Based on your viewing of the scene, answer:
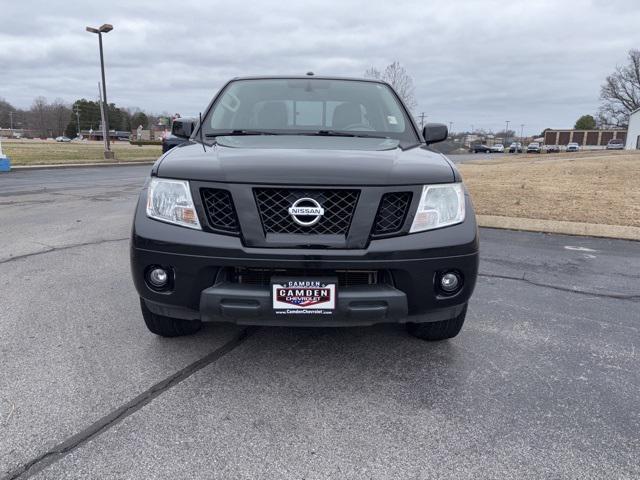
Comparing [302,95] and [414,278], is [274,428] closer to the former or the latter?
[414,278]

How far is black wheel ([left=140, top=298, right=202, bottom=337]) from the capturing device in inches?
116

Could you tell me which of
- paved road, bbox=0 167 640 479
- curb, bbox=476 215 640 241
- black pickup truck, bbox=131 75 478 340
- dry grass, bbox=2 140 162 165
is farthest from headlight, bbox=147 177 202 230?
dry grass, bbox=2 140 162 165

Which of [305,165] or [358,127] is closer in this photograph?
[305,165]

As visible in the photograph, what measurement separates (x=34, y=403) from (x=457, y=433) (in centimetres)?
198

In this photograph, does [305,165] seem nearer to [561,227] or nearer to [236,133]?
[236,133]

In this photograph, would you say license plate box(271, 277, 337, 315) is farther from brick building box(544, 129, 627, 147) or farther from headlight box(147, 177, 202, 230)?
brick building box(544, 129, 627, 147)

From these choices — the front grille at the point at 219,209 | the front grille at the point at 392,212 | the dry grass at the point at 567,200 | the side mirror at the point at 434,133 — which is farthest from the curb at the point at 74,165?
the front grille at the point at 392,212

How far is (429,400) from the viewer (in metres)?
2.48

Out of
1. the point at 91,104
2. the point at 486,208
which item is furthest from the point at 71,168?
the point at 91,104

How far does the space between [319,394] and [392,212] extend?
99 cm

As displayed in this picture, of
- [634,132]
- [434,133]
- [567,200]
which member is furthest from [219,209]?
[634,132]

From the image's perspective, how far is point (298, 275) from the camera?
242 cm

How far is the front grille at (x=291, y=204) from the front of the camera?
242 cm

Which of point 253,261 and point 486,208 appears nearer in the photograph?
point 253,261
